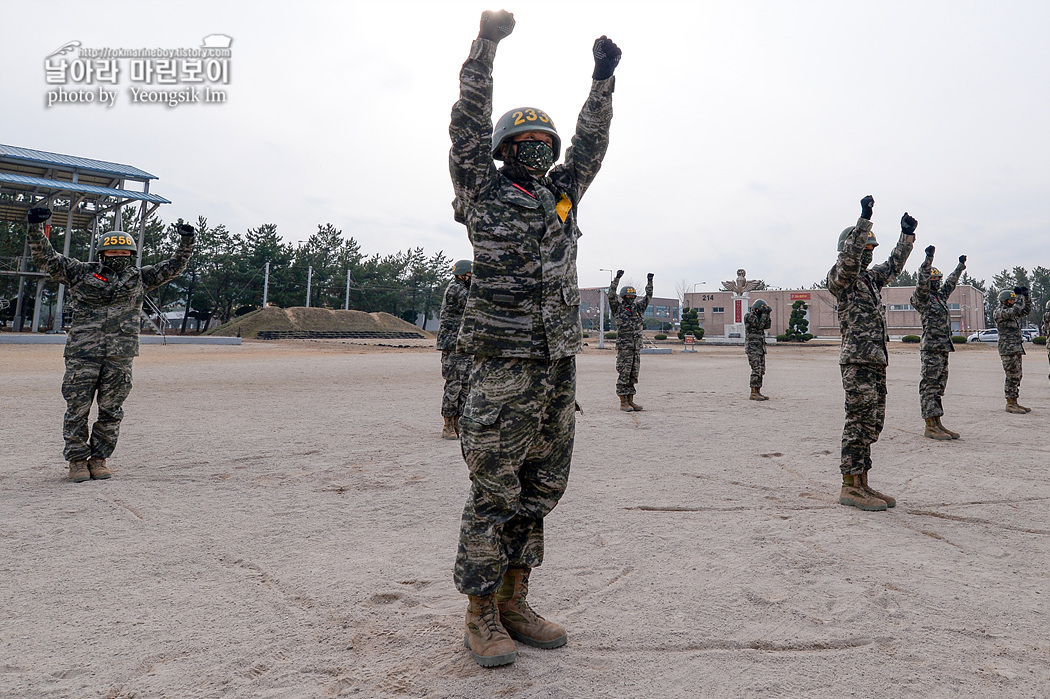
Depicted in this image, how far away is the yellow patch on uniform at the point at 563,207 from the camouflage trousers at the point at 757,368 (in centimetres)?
1058

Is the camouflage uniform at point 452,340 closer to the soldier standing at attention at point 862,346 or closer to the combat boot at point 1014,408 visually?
the soldier standing at attention at point 862,346

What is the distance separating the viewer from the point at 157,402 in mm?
10383

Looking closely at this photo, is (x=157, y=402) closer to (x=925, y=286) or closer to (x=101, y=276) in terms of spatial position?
(x=101, y=276)

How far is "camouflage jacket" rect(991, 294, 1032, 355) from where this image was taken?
1098cm

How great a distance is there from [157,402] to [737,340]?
4677cm

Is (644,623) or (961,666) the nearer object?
(961,666)

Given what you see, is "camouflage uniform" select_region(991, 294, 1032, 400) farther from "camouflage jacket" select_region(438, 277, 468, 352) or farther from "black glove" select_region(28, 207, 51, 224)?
"black glove" select_region(28, 207, 51, 224)

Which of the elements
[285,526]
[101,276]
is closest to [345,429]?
[101,276]

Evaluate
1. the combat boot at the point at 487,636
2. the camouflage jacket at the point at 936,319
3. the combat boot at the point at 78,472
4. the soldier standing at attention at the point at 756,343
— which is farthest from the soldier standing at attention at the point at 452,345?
the soldier standing at attention at the point at 756,343

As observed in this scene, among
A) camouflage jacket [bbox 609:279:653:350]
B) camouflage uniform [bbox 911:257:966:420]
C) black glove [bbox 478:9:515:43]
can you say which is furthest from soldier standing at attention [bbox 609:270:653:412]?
black glove [bbox 478:9:515:43]

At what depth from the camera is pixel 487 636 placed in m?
2.50

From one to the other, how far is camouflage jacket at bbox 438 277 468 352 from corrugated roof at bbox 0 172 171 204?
35720 millimetres

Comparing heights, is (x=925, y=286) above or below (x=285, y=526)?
above

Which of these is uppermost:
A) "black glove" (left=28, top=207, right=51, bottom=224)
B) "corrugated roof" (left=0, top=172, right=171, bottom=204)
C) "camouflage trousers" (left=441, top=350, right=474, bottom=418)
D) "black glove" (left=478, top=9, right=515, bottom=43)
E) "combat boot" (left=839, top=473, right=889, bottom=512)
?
"corrugated roof" (left=0, top=172, right=171, bottom=204)
